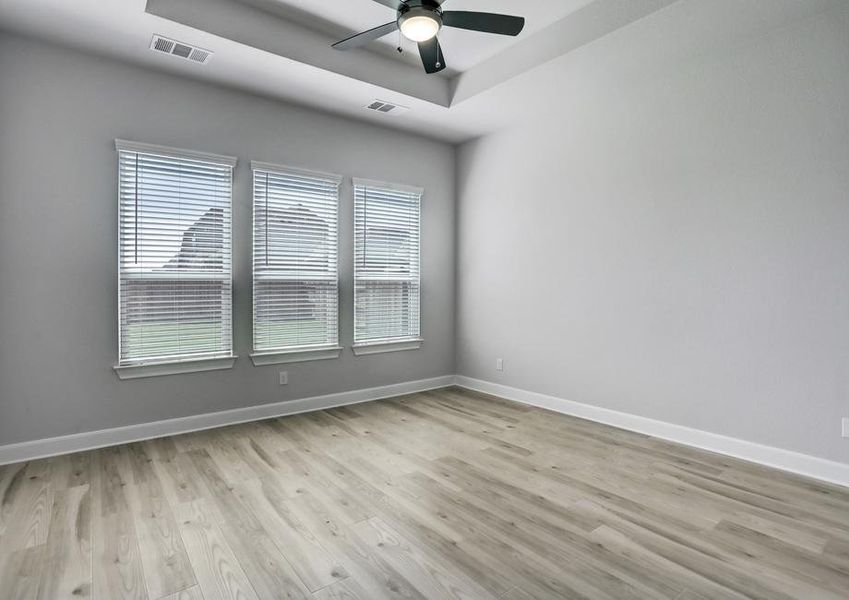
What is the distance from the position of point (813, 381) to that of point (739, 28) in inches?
92.5

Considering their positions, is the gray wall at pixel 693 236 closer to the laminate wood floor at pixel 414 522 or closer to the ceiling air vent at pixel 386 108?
the laminate wood floor at pixel 414 522

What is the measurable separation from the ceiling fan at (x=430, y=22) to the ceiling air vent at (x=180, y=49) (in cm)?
127

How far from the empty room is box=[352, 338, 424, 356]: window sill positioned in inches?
1.1

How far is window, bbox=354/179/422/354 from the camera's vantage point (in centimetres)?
483

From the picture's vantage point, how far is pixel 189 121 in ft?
12.4

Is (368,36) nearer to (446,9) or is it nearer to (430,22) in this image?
(430,22)

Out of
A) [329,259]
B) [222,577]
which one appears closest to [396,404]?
[329,259]

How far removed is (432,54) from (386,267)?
8.15 feet

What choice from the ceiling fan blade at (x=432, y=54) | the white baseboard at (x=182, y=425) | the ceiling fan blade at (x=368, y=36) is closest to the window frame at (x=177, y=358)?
the white baseboard at (x=182, y=425)

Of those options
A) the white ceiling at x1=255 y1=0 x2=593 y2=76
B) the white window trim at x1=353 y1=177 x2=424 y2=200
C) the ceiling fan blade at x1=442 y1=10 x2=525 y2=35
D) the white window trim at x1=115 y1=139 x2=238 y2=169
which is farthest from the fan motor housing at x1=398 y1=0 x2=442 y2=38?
the white window trim at x1=353 y1=177 x2=424 y2=200

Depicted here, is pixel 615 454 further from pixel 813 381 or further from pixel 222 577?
pixel 222 577

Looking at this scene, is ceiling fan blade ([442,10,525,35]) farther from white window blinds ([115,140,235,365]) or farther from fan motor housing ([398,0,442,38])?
white window blinds ([115,140,235,365])

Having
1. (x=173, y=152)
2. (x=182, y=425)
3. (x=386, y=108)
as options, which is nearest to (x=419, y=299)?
(x=386, y=108)

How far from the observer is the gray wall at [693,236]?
2.94 metres
